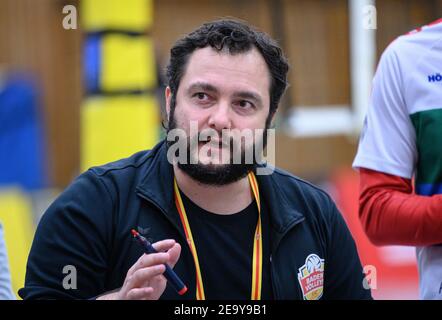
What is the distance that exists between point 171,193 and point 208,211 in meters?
0.15

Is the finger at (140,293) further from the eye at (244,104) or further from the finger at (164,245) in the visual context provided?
the eye at (244,104)

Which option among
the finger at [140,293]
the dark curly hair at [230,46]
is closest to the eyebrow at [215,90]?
the dark curly hair at [230,46]

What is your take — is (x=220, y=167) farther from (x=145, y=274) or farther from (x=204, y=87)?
(x=145, y=274)

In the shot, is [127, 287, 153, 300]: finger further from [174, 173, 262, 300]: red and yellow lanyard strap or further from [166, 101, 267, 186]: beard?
[166, 101, 267, 186]: beard

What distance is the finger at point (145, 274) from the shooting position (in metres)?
2.22

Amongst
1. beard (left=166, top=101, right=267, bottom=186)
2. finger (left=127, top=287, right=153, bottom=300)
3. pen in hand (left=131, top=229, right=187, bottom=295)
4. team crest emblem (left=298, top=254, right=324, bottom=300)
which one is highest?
beard (left=166, top=101, right=267, bottom=186)

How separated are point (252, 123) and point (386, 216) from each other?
0.58 meters

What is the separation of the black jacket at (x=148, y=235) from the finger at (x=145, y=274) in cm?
28

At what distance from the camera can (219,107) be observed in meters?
2.66

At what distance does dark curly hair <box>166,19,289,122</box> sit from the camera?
277cm

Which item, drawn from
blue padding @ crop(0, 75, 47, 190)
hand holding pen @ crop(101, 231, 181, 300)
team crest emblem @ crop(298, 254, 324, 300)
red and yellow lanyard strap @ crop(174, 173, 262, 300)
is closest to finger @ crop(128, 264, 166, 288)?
hand holding pen @ crop(101, 231, 181, 300)

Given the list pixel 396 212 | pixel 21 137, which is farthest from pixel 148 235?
pixel 21 137

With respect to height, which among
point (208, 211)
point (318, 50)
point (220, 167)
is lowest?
point (208, 211)
